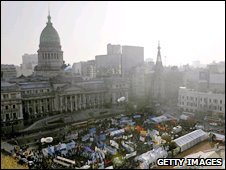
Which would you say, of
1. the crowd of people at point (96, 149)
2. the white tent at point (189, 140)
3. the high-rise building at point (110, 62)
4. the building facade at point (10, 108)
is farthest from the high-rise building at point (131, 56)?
the white tent at point (189, 140)

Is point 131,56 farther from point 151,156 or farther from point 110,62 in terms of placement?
point 151,156

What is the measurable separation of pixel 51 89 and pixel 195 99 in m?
21.7

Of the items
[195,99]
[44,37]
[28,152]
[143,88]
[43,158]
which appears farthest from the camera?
[143,88]

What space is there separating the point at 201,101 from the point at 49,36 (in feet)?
95.5

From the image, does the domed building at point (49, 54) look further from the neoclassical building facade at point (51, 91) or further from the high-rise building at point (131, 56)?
the high-rise building at point (131, 56)

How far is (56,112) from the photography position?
32625 mm

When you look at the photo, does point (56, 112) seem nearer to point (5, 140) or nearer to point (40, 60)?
point (5, 140)

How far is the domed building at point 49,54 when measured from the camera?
40.0 metres

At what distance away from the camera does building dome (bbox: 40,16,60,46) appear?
40781mm

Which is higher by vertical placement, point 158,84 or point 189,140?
point 158,84

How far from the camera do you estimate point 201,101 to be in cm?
3111

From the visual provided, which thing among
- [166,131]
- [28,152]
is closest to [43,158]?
[28,152]

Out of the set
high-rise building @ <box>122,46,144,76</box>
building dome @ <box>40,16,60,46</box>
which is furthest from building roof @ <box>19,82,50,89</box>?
high-rise building @ <box>122,46,144,76</box>

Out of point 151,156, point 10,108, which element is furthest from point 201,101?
point 10,108
